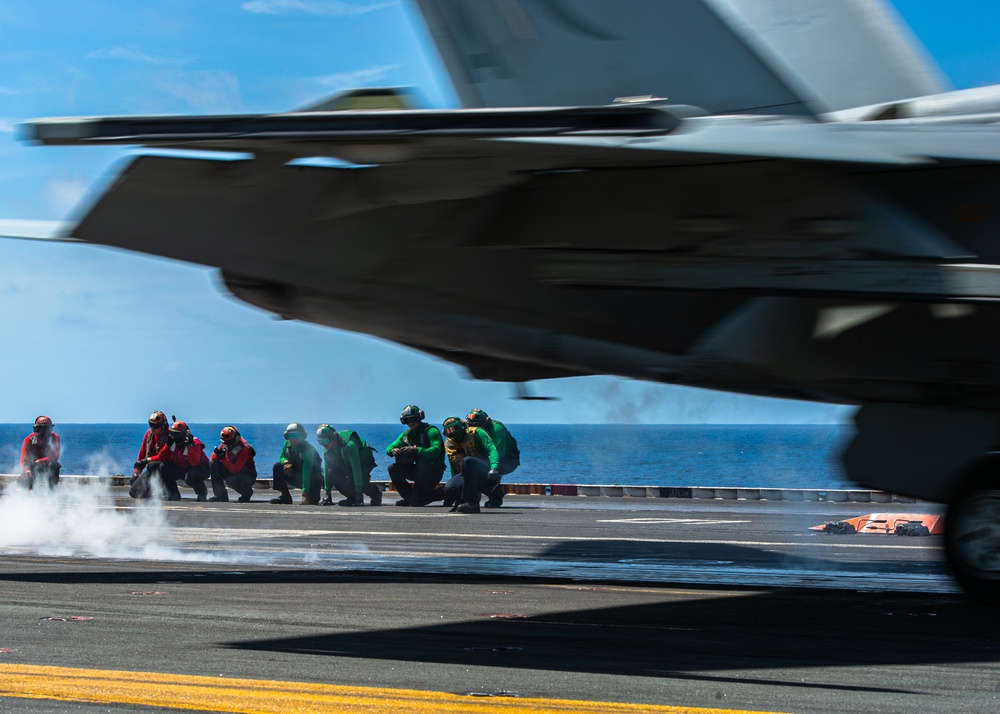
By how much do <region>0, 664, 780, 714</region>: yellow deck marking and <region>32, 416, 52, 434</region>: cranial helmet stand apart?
1463cm

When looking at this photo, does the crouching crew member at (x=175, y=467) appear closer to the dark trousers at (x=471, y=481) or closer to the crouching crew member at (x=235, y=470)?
the crouching crew member at (x=235, y=470)

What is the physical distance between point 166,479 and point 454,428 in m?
6.77

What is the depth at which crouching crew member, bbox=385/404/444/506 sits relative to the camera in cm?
1870

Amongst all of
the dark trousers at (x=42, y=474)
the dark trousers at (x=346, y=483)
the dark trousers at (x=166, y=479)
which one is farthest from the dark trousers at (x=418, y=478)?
the dark trousers at (x=42, y=474)

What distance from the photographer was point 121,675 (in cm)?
501

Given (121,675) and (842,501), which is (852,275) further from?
(842,501)

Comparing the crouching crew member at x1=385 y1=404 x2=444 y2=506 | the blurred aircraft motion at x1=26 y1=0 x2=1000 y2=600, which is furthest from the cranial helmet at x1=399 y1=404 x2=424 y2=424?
the blurred aircraft motion at x1=26 y1=0 x2=1000 y2=600

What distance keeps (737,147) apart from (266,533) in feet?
31.5

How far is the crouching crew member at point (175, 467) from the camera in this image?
20297 mm

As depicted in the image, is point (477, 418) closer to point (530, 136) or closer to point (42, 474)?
point (42, 474)

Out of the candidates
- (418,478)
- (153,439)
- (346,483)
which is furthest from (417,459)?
(153,439)

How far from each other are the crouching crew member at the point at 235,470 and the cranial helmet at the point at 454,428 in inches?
194

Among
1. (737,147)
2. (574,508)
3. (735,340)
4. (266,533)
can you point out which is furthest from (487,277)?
(574,508)

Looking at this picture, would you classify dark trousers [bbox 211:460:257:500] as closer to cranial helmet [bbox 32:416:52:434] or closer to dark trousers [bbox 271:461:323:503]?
dark trousers [bbox 271:461:323:503]
